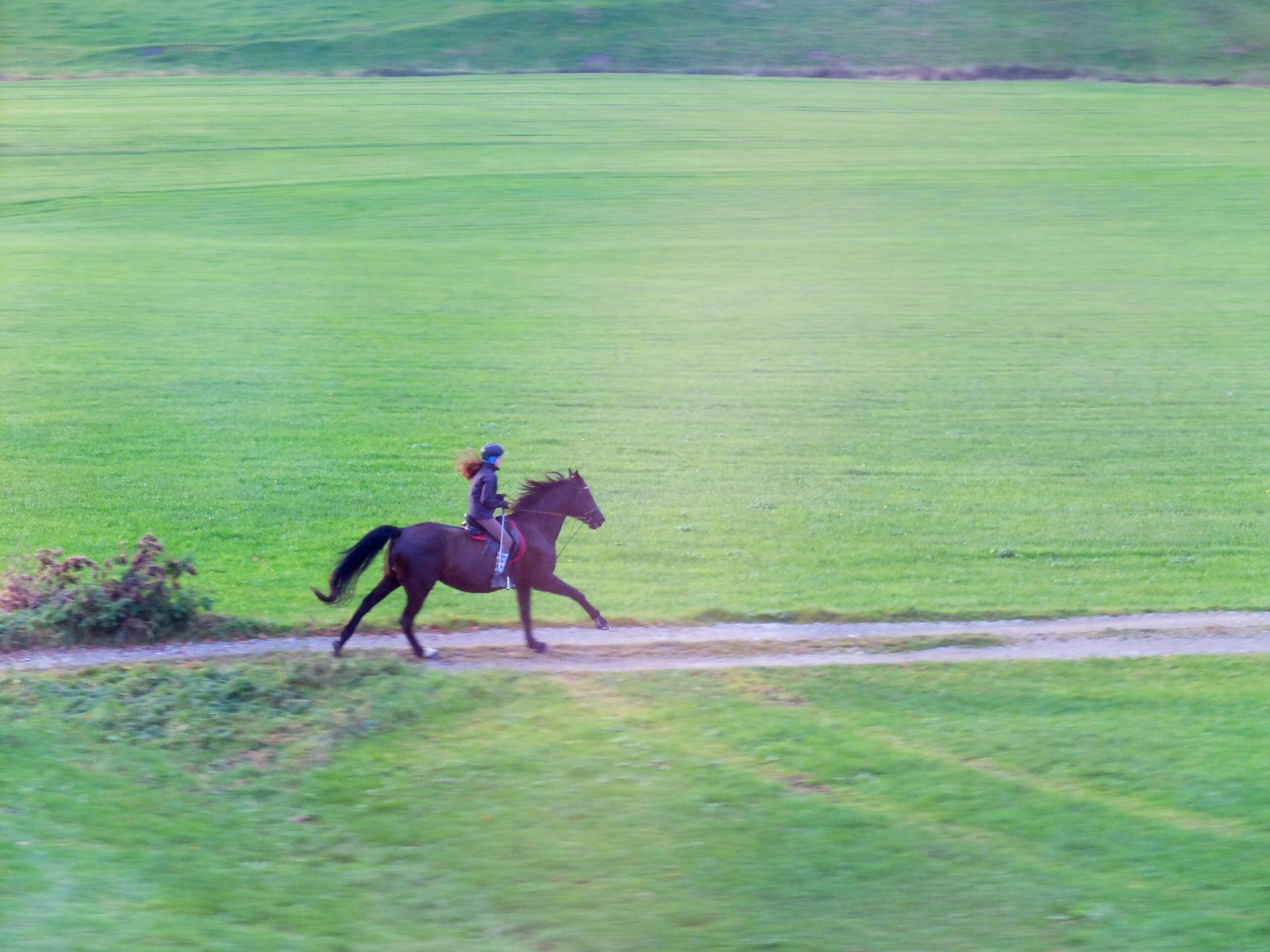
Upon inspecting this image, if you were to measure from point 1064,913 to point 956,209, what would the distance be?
5259 centimetres

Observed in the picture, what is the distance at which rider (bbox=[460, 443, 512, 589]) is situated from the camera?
46.8 feet

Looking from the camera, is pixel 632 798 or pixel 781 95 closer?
pixel 632 798


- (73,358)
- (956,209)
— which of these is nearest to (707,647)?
(73,358)

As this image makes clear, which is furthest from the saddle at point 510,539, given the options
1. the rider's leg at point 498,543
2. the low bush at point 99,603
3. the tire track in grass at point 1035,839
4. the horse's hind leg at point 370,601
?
the low bush at point 99,603

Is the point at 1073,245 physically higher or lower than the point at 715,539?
higher

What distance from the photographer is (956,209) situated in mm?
58688

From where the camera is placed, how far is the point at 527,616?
49.3 feet

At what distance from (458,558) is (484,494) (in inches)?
29.6

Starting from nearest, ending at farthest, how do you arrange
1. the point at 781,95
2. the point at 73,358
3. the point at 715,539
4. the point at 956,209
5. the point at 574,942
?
the point at 574,942
the point at 715,539
the point at 73,358
the point at 956,209
the point at 781,95

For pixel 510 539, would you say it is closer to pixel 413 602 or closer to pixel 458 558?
pixel 458 558

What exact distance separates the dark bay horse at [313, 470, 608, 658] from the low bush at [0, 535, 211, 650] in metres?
2.15

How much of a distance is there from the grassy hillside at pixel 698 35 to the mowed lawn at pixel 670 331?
2111mm

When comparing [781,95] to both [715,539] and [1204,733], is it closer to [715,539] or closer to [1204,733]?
[715,539]

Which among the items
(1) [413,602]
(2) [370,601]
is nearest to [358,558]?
(2) [370,601]
